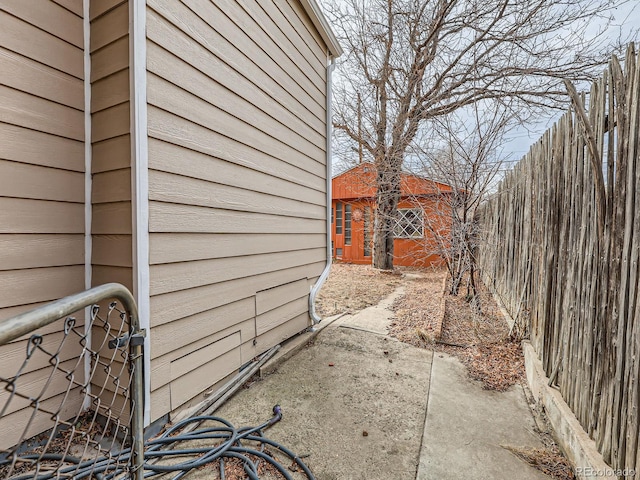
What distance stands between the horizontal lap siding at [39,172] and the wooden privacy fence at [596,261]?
120 inches

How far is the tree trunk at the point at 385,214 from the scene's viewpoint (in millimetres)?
7879

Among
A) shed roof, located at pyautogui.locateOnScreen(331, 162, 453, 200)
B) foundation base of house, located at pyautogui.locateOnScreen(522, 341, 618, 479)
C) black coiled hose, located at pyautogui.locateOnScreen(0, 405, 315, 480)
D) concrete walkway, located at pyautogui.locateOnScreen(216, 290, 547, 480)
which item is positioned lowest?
concrete walkway, located at pyautogui.locateOnScreen(216, 290, 547, 480)

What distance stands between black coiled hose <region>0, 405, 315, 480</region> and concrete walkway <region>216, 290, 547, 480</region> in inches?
5.5

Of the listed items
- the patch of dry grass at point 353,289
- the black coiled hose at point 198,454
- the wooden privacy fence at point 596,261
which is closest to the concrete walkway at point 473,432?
the wooden privacy fence at point 596,261

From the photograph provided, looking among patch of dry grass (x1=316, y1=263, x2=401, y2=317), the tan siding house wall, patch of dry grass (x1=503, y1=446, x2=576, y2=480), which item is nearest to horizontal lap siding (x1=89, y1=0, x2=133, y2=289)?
the tan siding house wall

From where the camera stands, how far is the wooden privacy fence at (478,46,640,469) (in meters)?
1.41

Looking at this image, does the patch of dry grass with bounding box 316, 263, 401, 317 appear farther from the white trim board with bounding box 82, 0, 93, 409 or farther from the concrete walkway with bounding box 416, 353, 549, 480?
the white trim board with bounding box 82, 0, 93, 409

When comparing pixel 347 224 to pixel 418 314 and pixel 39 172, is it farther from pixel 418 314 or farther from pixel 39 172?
pixel 39 172

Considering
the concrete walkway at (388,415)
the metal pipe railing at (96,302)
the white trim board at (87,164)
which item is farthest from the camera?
the white trim board at (87,164)

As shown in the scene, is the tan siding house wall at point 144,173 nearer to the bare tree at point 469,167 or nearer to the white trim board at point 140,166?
the white trim board at point 140,166

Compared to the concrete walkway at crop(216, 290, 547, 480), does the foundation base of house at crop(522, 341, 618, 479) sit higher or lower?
higher

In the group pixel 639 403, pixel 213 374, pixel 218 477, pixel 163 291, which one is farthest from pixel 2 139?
pixel 639 403

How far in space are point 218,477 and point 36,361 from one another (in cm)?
125

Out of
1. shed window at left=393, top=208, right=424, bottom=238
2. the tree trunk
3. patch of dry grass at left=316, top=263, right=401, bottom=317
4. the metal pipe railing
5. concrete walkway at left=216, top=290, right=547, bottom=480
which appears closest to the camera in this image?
the metal pipe railing
